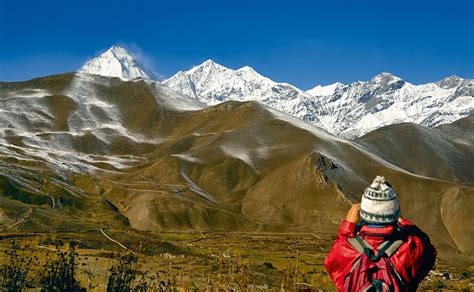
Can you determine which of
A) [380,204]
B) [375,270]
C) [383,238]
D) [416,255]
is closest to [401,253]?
[416,255]

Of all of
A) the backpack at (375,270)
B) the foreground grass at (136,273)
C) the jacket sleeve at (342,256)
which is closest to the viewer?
the backpack at (375,270)

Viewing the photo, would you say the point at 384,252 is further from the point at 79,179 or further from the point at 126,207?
the point at 79,179

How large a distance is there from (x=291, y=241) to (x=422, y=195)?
3263 inches

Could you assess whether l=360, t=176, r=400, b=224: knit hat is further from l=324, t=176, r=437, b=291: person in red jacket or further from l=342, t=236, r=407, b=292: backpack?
l=342, t=236, r=407, b=292: backpack

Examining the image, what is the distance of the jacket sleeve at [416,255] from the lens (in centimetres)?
919

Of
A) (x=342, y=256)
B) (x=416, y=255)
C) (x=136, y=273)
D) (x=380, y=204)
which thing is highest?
(x=380, y=204)

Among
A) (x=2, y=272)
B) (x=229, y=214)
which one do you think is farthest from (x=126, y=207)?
(x=2, y=272)

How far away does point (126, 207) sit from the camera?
15088 cm

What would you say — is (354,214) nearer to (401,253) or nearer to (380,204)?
(380,204)

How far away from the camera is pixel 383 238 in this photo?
9.26 meters

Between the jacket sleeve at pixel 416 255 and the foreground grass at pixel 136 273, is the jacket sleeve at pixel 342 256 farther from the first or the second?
the foreground grass at pixel 136 273

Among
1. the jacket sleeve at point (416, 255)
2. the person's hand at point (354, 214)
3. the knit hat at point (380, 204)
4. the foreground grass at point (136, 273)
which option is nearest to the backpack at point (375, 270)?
the jacket sleeve at point (416, 255)

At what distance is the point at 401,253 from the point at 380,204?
88 cm

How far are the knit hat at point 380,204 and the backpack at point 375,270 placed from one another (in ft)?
1.42
